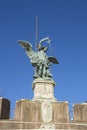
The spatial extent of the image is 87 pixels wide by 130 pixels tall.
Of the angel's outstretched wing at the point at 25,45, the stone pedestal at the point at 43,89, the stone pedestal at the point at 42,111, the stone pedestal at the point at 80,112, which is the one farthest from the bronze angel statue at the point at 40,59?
the stone pedestal at the point at 80,112

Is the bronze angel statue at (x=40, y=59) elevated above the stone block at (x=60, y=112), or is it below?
above

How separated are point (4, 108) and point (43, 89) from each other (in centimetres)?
301

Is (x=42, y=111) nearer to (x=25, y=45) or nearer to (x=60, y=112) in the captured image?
(x=60, y=112)

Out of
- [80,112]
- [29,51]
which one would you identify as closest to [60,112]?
[80,112]

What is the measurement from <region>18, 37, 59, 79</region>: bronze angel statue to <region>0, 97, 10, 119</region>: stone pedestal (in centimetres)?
288

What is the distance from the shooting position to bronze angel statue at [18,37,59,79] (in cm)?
2166

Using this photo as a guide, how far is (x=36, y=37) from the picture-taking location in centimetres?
2375

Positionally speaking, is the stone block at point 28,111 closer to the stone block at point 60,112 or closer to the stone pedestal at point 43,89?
the stone pedestal at point 43,89

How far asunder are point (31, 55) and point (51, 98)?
3863mm

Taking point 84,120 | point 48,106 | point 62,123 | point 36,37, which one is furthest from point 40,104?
point 36,37

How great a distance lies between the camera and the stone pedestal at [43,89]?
2033 centimetres

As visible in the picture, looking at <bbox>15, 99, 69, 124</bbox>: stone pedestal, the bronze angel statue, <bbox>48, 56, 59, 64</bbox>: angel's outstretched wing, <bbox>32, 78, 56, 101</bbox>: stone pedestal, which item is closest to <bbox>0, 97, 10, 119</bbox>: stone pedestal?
<bbox>15, 99, 69, 124</bbox>: stone pedestal

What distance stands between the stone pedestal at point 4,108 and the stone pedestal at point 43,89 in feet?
6.30

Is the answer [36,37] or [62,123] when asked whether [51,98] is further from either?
[36,37]
